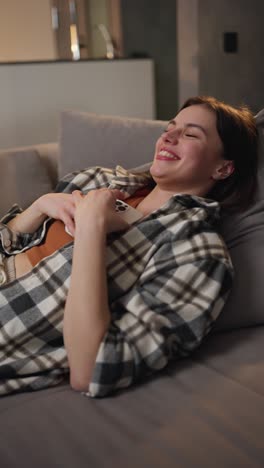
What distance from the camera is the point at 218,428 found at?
1.02 metres

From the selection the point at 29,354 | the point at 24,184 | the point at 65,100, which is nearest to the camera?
the point at 29,354

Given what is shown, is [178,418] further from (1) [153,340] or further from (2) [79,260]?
(2) [79,260]

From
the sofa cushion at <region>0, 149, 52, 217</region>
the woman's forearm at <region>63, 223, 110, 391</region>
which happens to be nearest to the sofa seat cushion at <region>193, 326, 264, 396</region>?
the woman's forearm at <region>63, 223, 110, 391</region>

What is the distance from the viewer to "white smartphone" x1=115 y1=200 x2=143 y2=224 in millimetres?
1360

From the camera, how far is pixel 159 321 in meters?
1.14

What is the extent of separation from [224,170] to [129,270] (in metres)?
0.38

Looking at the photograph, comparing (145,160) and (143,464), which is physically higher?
(145,160)

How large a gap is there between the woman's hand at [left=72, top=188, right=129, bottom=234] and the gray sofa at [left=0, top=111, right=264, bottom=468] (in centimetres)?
33

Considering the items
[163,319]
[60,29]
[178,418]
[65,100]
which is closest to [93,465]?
[178,418]

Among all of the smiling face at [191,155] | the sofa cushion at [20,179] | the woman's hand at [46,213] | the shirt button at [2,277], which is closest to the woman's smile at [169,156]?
the smiling face at [191,155]

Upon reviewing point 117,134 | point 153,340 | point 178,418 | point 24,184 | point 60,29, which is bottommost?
point 178,418

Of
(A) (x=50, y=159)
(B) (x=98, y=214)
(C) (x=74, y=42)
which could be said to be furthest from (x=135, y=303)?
(C) (x=74, y=42)

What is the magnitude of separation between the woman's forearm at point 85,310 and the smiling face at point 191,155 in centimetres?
31

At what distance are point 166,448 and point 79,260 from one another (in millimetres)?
389
